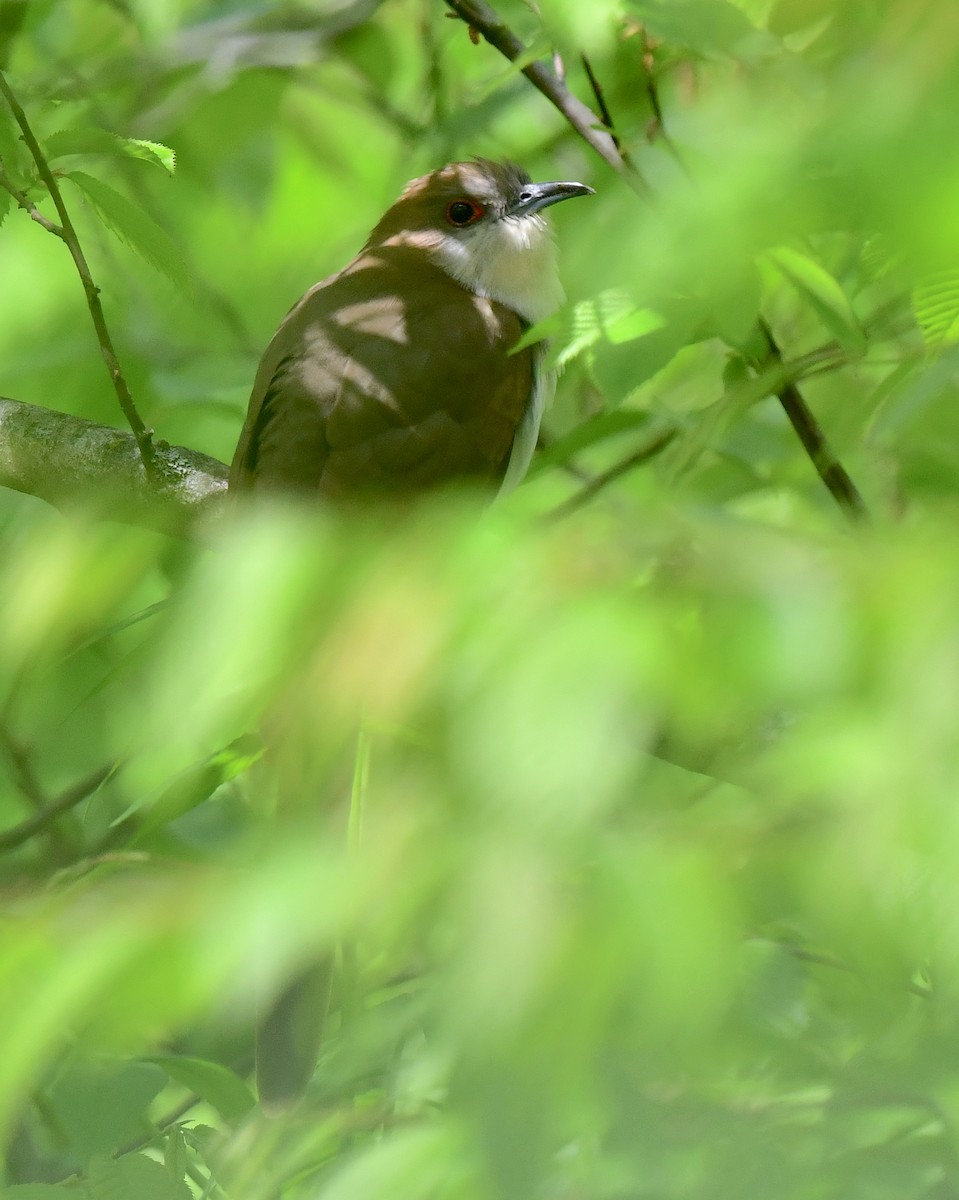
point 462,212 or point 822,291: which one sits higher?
point 822,291

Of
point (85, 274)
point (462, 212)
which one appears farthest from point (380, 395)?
point (462, 212)

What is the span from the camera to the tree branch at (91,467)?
8.22 feet

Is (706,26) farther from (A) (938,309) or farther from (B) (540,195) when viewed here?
(B) (540,195)

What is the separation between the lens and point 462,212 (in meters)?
3.54

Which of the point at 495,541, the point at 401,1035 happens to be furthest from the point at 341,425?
the point at 495,541

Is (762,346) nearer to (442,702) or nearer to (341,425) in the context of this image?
(341,425)

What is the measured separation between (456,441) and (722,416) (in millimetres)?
1508

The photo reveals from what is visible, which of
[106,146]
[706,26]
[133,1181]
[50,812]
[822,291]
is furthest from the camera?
[50,812]

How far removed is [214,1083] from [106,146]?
3.96ft

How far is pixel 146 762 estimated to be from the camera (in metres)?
1.11

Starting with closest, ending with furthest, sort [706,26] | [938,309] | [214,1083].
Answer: [938,309]
[706,26]
[214,1083]

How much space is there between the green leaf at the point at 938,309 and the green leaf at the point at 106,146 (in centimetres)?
99

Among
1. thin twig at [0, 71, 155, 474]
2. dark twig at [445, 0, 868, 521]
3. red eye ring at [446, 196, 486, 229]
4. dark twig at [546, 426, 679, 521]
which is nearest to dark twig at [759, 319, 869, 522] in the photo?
dark twig at [445, 0, 868, 521]

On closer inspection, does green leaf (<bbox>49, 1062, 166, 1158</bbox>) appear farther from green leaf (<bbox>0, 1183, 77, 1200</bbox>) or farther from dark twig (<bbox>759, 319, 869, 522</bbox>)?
dark twig (<bbox>759, 319, 869, 522</bbox>)
